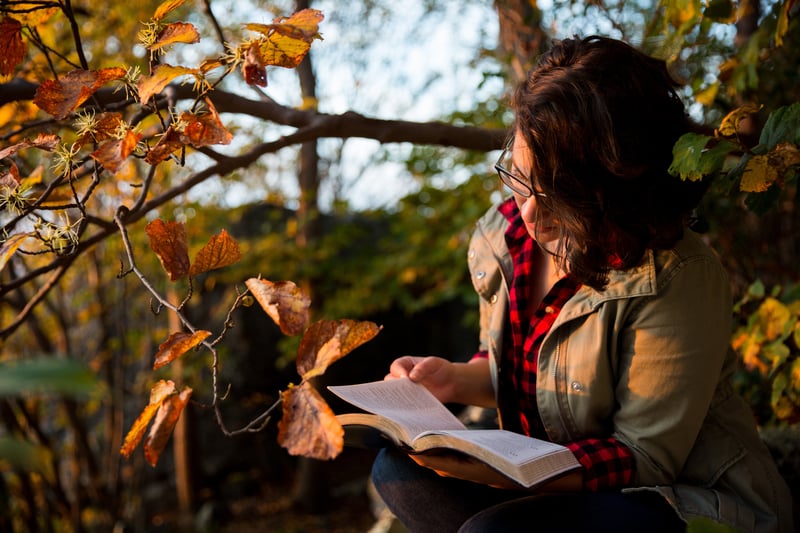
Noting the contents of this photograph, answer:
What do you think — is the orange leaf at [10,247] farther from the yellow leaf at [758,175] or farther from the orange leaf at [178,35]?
the yellow leaf at [758,175]

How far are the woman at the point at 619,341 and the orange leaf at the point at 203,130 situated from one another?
616 mm

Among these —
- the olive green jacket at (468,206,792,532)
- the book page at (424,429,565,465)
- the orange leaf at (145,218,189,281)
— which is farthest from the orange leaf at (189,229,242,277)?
the olive green jacket at (468,206,792,532)

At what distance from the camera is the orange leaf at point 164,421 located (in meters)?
1.02

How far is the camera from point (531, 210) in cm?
152

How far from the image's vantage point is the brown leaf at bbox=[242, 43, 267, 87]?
44.2 inches

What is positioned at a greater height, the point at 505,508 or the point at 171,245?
the point at 171,245

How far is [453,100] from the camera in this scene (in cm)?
519

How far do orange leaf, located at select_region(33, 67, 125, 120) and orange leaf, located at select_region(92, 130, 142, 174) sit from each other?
10cm

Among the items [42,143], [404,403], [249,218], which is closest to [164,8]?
[42,143]

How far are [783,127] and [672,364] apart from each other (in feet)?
1.62

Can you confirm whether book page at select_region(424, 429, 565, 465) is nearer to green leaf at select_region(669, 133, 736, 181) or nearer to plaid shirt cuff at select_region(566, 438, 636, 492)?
plaid shirt cuff at select_region(566, 438, 636, 492)

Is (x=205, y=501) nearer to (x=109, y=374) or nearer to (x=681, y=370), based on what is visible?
(x=109, y=374)

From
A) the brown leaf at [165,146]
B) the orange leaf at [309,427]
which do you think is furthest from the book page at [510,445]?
the brown leaf at [165,146]

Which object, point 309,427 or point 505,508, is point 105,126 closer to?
point 309,427
